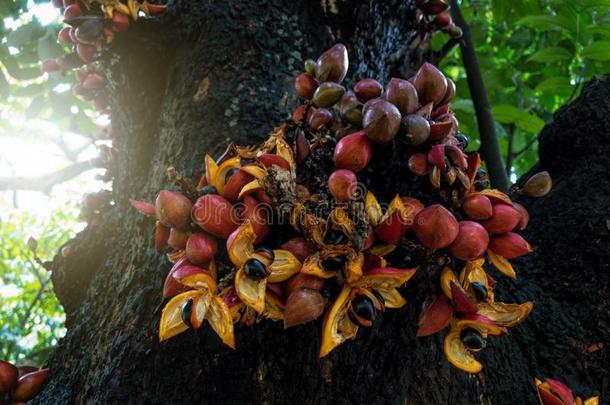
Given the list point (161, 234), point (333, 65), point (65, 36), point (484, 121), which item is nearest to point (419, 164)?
point (333, 65)

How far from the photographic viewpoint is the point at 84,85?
179cm

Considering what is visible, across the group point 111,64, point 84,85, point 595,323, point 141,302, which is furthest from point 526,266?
point 84,85

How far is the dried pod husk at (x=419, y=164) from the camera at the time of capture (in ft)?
3.04

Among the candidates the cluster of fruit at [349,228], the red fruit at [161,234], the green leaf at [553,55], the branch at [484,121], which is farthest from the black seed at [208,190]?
the green leaf at [553,55]

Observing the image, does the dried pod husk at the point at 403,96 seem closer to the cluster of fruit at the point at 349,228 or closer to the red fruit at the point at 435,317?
the cluster of fruit at the point at 349,228

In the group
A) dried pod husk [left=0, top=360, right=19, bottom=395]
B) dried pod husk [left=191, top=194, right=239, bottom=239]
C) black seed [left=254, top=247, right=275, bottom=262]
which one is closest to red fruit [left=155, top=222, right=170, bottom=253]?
dried pod husk [left=191, top=194, right=239, bottom=239]

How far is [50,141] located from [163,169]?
2328mm

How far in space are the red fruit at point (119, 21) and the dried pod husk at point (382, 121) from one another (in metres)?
0.86

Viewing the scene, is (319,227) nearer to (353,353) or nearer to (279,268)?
(279,268)

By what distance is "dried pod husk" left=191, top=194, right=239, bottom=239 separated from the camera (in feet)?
2.93

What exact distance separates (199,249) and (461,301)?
462 mm

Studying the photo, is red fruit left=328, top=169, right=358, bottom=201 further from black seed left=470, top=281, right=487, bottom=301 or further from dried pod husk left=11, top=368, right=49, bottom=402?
dried pod husk left=11, top=368, right=49, bottom=402

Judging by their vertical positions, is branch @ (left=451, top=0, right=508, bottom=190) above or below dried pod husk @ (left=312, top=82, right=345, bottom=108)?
below

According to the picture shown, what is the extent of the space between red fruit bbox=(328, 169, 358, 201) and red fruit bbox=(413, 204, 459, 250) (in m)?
0.12
